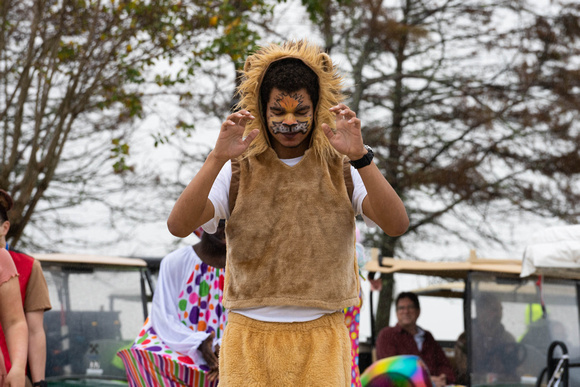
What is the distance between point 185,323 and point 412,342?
12.7ft

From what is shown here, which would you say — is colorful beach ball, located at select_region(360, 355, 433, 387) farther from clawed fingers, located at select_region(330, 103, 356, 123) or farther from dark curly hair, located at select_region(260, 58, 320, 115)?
clawed fingers, located at select_region(330, 103, 356, 123)

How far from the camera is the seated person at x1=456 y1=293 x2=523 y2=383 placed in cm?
750

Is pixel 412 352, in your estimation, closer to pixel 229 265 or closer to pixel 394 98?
pixel 394 98

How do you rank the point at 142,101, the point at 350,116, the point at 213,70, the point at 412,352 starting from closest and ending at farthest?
the point at 350,116, the point at 412,352, the point at 142,101, the point at 213,70

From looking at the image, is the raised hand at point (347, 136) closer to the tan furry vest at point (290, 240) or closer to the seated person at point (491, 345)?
the tan furry vest at point (290, 240)

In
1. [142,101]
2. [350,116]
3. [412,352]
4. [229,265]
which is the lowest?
[412,352]

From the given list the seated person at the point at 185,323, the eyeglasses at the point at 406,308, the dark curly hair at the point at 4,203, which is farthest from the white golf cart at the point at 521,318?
the dark curly hair at the point at 4,203

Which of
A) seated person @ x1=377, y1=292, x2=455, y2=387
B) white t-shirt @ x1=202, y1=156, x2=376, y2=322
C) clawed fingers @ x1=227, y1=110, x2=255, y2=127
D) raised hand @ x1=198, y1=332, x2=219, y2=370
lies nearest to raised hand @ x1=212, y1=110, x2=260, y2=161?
clawed fingers @ x1=227, y1=110, x2=255, y2=127

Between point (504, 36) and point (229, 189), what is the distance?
9310 mm

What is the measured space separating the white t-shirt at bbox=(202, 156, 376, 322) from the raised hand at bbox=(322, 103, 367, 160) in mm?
265

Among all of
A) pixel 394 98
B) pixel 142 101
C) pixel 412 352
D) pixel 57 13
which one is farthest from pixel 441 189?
pixel 57 13

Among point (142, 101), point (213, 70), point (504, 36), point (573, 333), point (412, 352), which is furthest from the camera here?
point (504, 36)

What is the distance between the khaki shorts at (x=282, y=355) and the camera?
9.45 feet

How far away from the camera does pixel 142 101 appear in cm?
989
